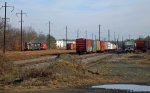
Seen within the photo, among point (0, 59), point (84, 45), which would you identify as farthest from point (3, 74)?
point (84, 45)

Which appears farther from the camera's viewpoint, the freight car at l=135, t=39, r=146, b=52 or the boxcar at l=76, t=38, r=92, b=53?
the freight car at l=135, t=39, r=146, b=52

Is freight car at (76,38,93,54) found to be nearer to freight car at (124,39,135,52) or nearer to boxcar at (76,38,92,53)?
boxcar at (76,38,92,53)

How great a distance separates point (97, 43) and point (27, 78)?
261 ft

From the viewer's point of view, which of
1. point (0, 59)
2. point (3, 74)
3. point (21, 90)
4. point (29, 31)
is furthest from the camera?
point (29, 31)

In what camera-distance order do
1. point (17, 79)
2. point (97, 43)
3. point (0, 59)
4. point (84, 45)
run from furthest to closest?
point (97, 43)
point (84, 45)
point (0, 59)
point (17, 79)

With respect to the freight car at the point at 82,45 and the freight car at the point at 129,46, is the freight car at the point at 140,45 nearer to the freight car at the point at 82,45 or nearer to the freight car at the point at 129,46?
the freight car at the point at 129,46

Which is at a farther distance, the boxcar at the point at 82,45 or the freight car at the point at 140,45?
the freight car at the point at 140,45

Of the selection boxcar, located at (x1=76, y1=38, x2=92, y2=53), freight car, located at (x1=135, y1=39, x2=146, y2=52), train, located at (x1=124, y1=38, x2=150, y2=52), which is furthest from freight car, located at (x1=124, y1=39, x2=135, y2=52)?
boxcar, located at (x1=76, y1=38, x2=92, y2=53)

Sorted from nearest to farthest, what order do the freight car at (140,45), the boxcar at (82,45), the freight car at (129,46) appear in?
1. the boxcar at (82,45)
2. the freight car at (129,46)
3. the freight car at (140,45)

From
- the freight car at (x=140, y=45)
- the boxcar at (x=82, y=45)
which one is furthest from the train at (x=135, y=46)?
the boxcar at (x=82, y=45)

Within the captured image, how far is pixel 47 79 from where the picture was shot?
22.0 metres

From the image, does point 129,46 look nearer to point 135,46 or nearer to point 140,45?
point 135,46

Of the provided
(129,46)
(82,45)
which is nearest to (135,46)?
(129,46)

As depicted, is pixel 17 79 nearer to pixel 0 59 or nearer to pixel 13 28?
pixel 0 59
